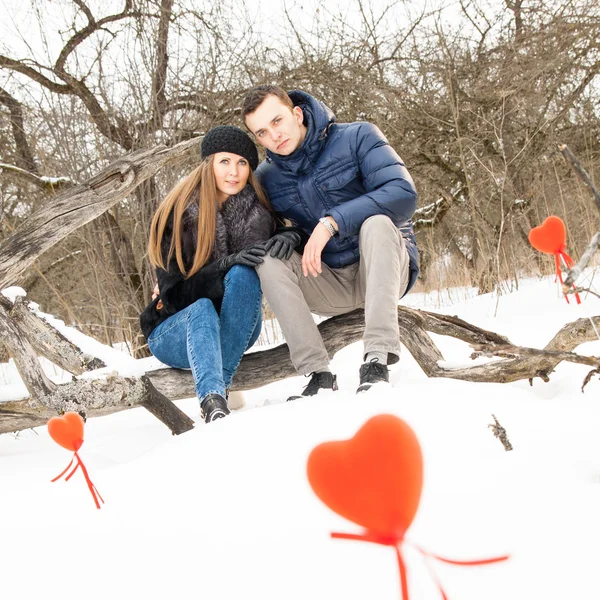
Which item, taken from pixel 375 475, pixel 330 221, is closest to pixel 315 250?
pixel 330 221

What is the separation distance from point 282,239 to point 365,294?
14.4 inches

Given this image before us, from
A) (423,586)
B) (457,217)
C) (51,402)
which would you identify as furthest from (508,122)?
(423,586)

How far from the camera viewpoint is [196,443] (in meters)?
1.09

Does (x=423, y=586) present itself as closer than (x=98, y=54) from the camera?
Yes

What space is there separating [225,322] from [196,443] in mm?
890

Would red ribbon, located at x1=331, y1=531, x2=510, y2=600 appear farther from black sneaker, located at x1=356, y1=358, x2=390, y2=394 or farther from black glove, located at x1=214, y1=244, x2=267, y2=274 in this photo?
black glove, located at x1=214, y1=244, x2=267, y2=274

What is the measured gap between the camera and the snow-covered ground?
0.68m

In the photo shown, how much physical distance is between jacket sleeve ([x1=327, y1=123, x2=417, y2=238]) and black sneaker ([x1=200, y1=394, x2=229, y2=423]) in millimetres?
745

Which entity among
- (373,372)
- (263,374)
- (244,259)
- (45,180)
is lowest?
(263,374)

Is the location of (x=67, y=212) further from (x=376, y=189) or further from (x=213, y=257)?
(x=376, y=189)

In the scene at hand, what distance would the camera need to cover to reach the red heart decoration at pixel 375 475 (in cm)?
68

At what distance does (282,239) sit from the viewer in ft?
6.44

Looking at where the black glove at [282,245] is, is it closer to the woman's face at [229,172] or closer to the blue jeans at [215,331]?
the blue jeans at [215,331]

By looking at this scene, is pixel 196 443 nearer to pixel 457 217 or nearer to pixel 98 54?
pixel 98 54
